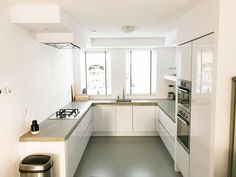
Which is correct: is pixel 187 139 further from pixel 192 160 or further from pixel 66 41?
pixel 66 41

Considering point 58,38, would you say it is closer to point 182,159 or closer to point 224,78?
point 224,78

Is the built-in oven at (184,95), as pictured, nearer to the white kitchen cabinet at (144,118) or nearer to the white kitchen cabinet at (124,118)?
the white kitchen cabinet at (144,118)

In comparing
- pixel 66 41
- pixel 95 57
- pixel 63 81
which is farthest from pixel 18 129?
pixel 95 57

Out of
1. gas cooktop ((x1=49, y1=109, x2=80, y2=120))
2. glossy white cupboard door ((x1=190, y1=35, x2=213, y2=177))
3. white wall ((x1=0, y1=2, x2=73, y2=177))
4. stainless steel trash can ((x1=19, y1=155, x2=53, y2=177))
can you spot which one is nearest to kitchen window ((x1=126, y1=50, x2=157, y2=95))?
gas cooktop ((x1=49, y1=109, x2=80, y2=120))

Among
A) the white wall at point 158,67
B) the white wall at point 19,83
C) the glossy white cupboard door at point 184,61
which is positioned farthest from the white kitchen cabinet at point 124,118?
the glossy white cupboard door at point 184,61

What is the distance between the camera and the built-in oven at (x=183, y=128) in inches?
103

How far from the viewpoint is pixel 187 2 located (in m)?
2.21

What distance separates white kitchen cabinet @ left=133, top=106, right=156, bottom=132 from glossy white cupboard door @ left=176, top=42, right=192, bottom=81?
1.88 m

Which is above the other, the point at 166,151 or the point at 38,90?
the point at 38,90

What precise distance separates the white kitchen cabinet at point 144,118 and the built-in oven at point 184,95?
1752 mm

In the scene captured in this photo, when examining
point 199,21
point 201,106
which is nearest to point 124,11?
point 199,21

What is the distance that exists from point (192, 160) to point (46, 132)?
1884 mm

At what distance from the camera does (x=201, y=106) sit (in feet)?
7.15

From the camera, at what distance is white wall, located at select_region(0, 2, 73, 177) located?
2123mm
